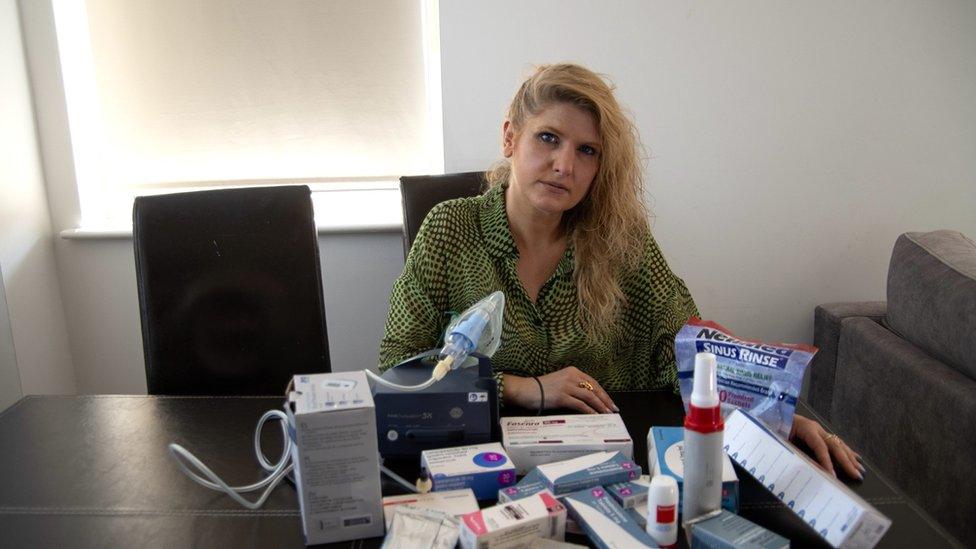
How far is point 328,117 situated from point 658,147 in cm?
110

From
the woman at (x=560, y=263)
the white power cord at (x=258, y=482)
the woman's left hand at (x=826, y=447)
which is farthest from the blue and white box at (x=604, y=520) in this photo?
the woman at (x=560, y=263)

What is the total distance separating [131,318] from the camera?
242 cm

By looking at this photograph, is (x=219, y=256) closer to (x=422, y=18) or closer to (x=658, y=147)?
(x=422, y=18)

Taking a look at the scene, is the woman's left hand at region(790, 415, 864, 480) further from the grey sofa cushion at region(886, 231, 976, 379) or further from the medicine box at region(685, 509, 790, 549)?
the grey sofa cushion at region(886, 231, 976, 379)

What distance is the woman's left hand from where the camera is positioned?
102cm

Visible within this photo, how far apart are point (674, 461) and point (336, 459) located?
1.48 feet

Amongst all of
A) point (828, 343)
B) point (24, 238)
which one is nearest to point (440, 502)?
point (828, 343)

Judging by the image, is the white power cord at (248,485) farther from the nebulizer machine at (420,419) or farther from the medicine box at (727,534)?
the medicine box at (727,534)

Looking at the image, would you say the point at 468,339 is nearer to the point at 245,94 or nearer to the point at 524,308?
the point at 524,308

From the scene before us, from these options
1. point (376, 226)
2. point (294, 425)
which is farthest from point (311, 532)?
point (376, 226)

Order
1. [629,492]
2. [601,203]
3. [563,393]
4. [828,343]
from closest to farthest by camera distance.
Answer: [629,492] → [563,393] → [601,203] → [828,343]

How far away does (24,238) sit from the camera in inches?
88.4

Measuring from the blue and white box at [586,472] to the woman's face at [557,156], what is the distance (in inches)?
23.7

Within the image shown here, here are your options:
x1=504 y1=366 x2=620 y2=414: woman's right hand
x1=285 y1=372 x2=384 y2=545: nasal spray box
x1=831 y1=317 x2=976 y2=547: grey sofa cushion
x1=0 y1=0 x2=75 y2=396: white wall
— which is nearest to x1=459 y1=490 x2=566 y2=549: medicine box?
x1=285 y1=372 x2=384 y2=545: nasal spray box
